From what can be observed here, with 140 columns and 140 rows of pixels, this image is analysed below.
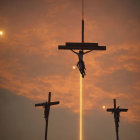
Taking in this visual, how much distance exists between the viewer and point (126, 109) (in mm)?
22938

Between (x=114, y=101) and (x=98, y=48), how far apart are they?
14037 mm

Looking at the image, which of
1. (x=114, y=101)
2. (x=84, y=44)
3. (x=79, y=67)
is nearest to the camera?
(x=79, y=67)

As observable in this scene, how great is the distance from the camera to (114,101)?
78.8ft

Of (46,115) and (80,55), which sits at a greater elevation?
(80,55)

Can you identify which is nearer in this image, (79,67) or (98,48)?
(79,67)

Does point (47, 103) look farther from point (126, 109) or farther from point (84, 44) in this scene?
point (84, 44)

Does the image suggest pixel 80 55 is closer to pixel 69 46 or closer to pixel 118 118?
pixel 69 46

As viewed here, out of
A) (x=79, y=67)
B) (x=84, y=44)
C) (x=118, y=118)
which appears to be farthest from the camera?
(x=118, y=118)

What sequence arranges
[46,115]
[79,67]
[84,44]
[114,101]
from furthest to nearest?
1. [114,101]
2. [46,115]
3. [84,44]
4. [79,67]

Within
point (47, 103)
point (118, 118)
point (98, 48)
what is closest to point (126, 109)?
point (118, 118)

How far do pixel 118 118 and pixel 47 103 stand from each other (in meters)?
7.77

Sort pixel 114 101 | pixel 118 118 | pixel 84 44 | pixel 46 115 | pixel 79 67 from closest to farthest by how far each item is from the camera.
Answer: pixel 79 67 < pixel 84 44 < pixel 46 115 < pixel 118 118 < pixel 114 101

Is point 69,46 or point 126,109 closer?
point 69,46

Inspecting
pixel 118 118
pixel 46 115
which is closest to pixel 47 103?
pixel 46 115
